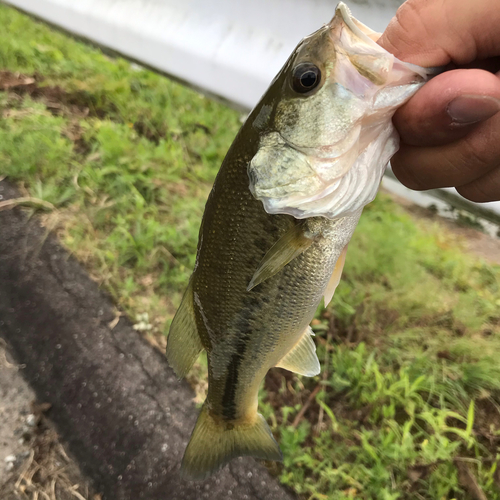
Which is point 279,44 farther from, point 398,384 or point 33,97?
point 33,97

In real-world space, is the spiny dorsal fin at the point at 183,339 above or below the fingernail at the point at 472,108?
below

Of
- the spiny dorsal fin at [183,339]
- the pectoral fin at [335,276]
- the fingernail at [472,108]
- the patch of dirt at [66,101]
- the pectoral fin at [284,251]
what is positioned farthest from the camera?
the patch of dirt at [66,101]

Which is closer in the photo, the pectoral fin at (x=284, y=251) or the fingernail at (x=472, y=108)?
the fingernail at (x=472, y=108)

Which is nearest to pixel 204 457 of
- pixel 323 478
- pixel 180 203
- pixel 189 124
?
pixel 323 478

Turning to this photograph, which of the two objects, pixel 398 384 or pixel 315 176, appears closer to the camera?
pixel 315 176

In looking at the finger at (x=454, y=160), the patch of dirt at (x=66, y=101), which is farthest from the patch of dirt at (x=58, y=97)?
the finger at (x=454, y=160)

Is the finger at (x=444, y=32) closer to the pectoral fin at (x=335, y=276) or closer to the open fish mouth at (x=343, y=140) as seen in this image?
the open fish mouth at (x=343, y=140)

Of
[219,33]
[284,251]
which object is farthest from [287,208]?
[219,33]

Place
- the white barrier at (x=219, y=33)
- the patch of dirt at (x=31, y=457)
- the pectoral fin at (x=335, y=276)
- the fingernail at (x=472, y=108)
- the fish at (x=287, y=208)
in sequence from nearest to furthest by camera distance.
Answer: the fingernail at (x=472, y=108) → the fish at (x=287, y=208) → the pectoral fin at (x=335, y=276) → the patch of dirt at (x=31, y=457) → the white barrier at (x=219, y=33)

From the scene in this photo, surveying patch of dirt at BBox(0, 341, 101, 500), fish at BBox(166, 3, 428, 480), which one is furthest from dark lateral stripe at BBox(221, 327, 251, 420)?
patch of dirt at BBox(0, 341, 101, 500)
